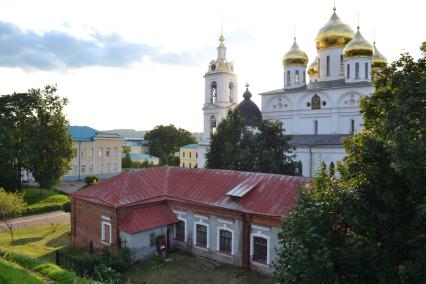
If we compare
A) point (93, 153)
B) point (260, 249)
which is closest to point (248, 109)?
point (93, 153)

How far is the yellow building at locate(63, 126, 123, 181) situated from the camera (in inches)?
2035

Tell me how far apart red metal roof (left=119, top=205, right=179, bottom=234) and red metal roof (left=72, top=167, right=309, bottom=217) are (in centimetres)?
56

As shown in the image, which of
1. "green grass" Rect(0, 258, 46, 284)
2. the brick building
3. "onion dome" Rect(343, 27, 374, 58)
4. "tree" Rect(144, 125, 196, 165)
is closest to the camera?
"green grass" Rect(0, 258, 46, 284)

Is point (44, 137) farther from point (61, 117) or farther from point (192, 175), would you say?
point (192, 175)

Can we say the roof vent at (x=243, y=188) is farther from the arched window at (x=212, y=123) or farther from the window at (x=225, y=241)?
the arched window at (x=212, y=123)

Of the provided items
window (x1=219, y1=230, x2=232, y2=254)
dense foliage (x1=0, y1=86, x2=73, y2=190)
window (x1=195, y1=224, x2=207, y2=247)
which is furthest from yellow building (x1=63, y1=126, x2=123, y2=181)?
window (x1=219, y1=230, x2=232, y2=254)

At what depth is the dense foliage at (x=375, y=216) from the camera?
8352 mm

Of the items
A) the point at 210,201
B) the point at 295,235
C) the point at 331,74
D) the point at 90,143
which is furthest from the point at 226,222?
the point at 90,143

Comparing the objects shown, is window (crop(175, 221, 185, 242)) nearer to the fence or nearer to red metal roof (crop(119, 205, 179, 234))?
red metal roof (crop(119, 205, 179, 234))

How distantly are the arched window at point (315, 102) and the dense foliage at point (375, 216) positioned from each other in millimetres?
31284

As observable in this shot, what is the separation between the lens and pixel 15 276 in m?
10.6

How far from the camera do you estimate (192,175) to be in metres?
22.1

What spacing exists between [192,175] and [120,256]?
256 inches

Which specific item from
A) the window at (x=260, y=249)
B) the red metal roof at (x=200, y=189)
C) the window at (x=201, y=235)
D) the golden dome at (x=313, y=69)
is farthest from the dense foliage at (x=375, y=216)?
the golden dome at (x=313, y=69)
